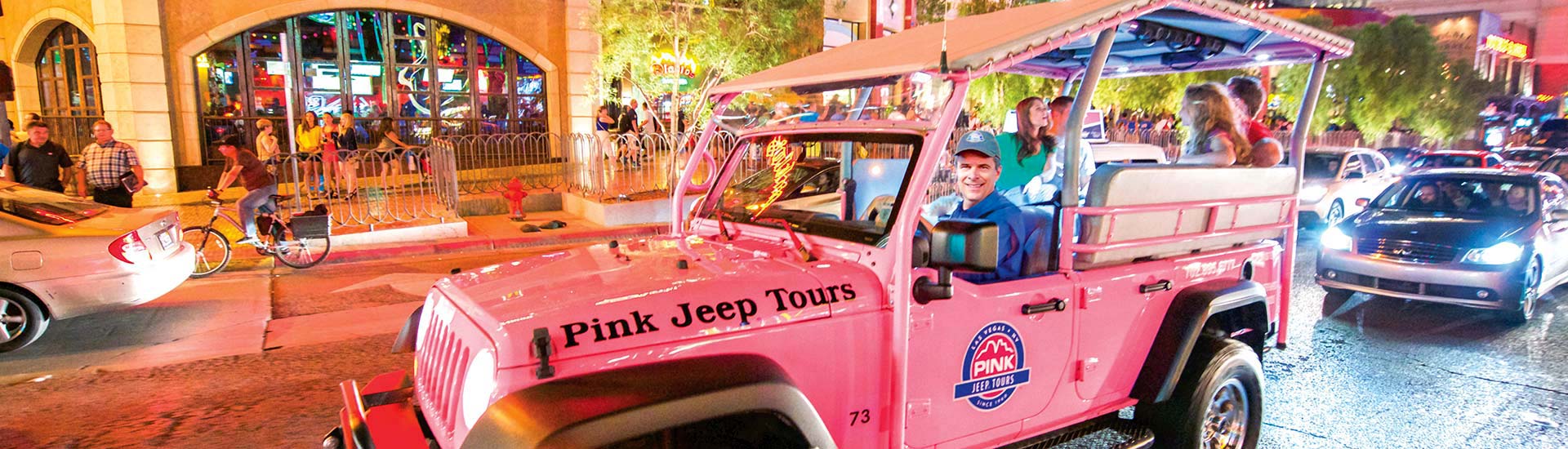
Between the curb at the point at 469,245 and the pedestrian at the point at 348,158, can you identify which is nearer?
the curb at the point at 469,245

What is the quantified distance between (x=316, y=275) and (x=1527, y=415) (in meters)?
10.8

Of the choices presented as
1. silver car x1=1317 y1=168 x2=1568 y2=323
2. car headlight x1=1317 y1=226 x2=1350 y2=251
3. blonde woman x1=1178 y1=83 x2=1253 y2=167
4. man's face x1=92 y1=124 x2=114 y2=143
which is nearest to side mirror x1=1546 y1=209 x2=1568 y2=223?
silver car x1=1317 y1=168 x2=1568 y2=323

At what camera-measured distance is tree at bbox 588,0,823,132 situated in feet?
51.9

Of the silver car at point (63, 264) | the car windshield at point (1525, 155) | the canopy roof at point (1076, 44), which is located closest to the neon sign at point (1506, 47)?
the car windshield at point (1525, 155)

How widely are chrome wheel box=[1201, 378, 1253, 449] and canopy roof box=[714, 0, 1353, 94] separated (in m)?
1.74

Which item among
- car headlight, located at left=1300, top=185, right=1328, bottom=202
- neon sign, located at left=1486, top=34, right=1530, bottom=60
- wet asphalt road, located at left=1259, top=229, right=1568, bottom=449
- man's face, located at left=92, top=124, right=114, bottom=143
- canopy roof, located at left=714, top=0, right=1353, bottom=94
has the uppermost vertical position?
neon sign, located at left=1486, top=34, right=1530, bottom=60

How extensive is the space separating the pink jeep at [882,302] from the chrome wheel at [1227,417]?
2 centimetres

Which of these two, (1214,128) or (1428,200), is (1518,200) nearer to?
(1428,200)

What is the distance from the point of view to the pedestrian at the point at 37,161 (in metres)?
9.88

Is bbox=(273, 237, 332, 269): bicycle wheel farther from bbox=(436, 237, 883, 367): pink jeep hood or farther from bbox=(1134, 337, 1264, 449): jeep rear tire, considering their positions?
bbox=(1134, 337, 1264, 449): jeep rear tire

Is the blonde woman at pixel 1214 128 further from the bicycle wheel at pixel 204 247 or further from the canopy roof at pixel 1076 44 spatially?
the bicycle wheel at pixel 204 247

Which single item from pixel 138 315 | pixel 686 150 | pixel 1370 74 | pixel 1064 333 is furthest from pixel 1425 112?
pixel 138 315

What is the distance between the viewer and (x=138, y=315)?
743cm

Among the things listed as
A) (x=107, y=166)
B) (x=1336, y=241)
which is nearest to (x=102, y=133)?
(x=107, y=166)
